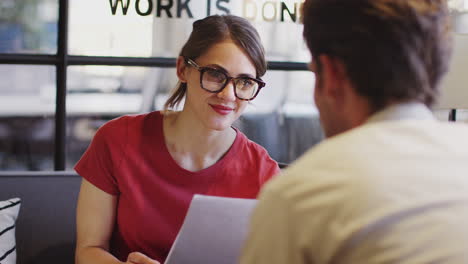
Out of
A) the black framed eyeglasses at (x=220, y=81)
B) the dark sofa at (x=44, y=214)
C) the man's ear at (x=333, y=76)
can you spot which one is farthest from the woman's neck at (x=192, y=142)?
the man's ear at (x=333, y=76)

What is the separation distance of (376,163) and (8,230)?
1.56 meters

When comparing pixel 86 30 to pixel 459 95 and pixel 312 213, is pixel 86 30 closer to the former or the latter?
pixel 459 95

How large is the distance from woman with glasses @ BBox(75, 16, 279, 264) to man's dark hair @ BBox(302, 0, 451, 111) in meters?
0.85

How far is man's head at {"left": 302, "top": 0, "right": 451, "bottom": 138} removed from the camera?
2.56ft

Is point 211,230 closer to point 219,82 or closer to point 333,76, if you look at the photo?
point 219,82

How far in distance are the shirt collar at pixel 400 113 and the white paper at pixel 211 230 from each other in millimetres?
579

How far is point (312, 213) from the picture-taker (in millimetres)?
688

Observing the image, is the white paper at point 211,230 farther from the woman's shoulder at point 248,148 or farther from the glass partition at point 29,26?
the glass partition at point 29,26

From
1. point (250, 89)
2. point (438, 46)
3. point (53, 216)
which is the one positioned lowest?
point (53, 216)

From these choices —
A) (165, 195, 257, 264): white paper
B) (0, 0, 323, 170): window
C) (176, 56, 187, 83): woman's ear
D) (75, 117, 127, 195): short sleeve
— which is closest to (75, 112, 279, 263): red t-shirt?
(75, 117, 127, 195): short sleeve

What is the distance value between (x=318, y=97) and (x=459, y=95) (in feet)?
5.81

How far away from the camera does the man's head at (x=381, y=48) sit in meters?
0.78

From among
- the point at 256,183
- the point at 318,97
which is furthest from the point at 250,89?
the point at 318,97

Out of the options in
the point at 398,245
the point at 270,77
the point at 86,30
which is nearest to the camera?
the point at 398,245
